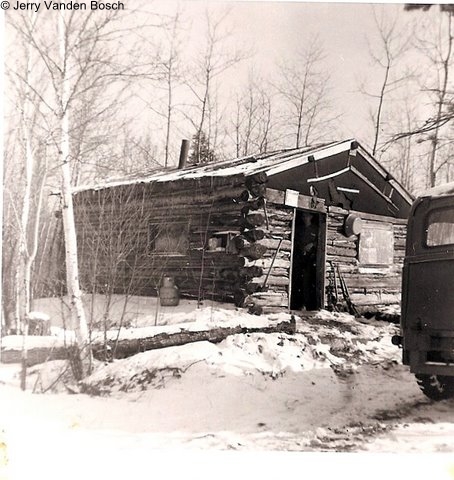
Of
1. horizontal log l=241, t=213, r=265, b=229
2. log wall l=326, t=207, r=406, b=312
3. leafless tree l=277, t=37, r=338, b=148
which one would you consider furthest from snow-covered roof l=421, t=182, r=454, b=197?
log wall l=326, t=207, r=406, b=312

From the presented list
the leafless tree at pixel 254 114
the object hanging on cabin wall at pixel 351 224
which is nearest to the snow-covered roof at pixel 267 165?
the leafless tree at pixel 254 114

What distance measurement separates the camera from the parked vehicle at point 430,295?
183 inches

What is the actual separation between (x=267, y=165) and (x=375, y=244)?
279 cm

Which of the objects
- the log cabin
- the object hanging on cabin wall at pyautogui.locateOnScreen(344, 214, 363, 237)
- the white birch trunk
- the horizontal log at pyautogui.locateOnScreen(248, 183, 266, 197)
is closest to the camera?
the white birch trunk

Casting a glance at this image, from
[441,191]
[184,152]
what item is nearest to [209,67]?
[184,152]

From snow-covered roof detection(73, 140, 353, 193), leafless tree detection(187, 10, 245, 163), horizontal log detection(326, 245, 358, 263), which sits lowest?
horizontal log detection(326, 245, 358, 263)

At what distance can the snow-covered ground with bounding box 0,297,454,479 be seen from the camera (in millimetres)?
4172

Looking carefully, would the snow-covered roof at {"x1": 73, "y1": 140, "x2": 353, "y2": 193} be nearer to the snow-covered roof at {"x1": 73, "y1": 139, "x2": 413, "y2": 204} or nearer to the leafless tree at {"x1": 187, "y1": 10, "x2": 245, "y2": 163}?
the snow-covered roof at {"x1": 73, "y1": 139, "x2": 413, "y2": 204}

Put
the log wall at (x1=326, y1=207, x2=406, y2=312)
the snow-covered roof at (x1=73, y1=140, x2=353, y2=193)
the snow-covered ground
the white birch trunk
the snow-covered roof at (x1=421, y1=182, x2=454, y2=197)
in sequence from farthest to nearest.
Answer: the log wall at (x1=326, y1=207, x2=406, y2=312), the snow-covered roof at (x1=73, y1=140, x2=353, y2=193), the snow-covered roof at (x1=421, y1=182, x2=454, y2=197), the white birch trunk, the snow-covered ground

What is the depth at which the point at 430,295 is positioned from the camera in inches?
189

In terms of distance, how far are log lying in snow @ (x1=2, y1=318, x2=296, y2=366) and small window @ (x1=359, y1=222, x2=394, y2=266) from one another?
8.98ft

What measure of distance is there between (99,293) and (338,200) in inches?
173

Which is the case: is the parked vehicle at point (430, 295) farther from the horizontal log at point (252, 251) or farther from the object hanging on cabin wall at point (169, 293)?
the object hanging on cabin wall at point (169, 293)

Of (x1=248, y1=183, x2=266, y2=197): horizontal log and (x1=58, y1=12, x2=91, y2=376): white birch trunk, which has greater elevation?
(x1=248, y1=183, x2=266, y2=197): horizontal log
